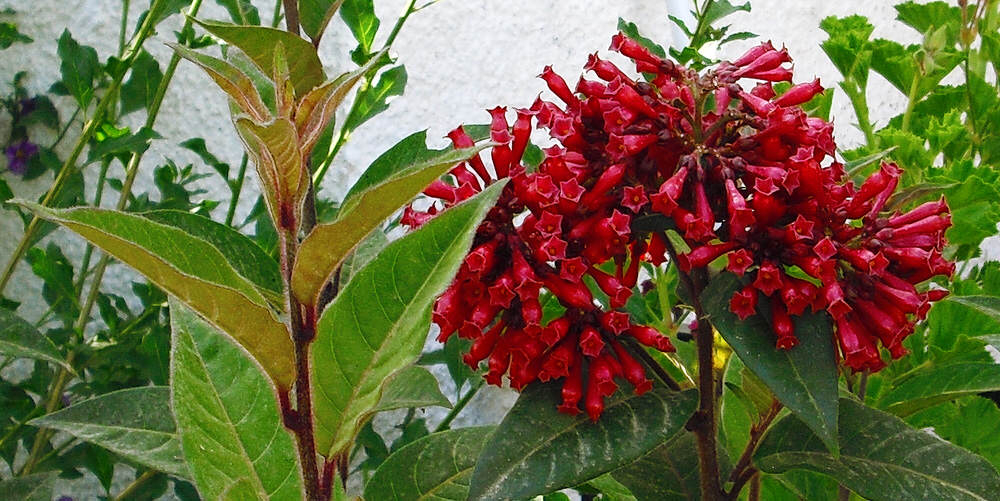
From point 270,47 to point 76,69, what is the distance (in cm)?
39

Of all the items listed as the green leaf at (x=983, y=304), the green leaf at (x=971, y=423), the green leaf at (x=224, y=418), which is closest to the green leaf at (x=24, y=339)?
the green leaf at (x=224, y=418)

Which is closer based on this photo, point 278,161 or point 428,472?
point 278,161

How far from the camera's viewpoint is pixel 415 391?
0.45 meters

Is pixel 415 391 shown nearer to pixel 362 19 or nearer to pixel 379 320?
pixel 379 320

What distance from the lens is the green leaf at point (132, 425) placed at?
1.34 ft

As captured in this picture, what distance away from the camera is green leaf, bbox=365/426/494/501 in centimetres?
42

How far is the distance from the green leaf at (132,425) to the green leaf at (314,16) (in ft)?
0.66

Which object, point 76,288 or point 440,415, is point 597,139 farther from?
point 440,415

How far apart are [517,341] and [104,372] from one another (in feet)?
1.42

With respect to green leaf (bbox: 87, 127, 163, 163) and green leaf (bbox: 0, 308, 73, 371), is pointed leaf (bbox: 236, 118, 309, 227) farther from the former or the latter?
green leaf (bbox: 87, 127, 163, 163)

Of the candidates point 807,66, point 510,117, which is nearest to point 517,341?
point 510,117

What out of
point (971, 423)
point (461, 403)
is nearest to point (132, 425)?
point (461, 403)

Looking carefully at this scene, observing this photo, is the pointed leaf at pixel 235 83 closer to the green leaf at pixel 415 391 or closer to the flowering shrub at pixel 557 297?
the flowering shrub at pixel 557 297

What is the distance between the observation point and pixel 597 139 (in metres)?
0.45
